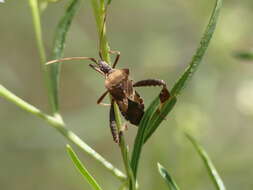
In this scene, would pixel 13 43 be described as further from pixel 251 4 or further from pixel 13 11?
pixel 251 4

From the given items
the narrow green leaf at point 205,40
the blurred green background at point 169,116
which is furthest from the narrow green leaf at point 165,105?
the blurred green background at point 169,116

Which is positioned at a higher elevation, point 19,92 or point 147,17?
point 147,17

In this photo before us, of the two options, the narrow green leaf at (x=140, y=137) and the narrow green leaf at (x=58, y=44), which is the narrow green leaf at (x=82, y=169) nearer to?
the narrow green leaf at (x=140, y=137)

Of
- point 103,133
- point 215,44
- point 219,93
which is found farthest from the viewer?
point 219,93

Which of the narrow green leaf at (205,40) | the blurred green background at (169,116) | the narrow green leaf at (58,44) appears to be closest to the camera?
the narrow green leaf at (205,40)

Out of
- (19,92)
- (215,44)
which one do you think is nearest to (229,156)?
(215,44)

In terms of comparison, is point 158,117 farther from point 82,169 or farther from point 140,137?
point 82,169

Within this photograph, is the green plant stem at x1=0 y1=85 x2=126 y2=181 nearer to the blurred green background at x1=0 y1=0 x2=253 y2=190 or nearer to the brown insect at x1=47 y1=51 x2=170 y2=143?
the brown insect at x1=47 y1=51 x2=170 y2=143

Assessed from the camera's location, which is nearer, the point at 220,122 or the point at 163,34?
the point at 163,34

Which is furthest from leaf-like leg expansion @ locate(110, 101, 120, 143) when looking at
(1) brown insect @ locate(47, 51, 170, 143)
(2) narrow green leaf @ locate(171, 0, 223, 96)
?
(2) narrow green leaf @ locate(171, 0, 223, 96)
